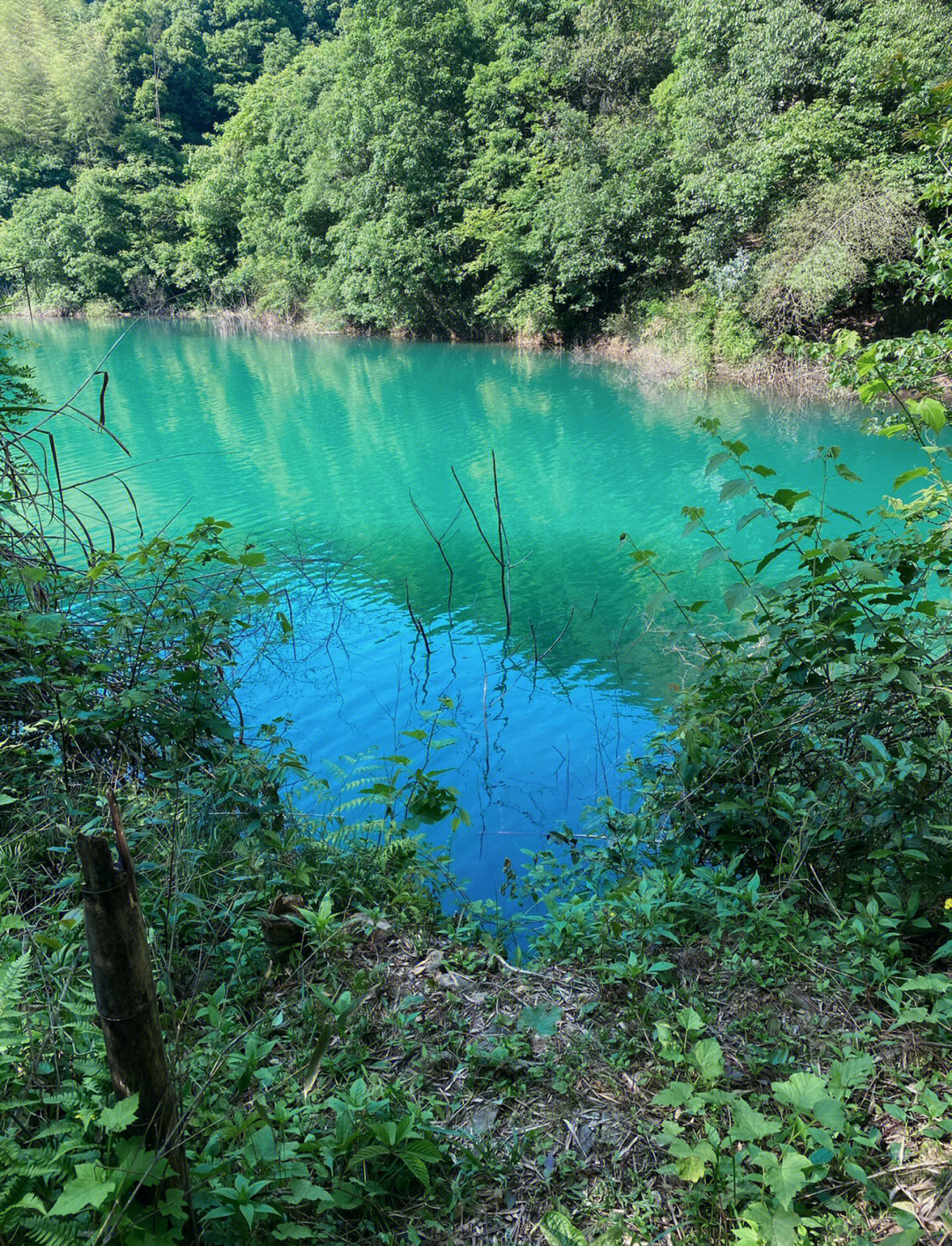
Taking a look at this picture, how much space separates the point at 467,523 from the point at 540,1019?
27.5 ft

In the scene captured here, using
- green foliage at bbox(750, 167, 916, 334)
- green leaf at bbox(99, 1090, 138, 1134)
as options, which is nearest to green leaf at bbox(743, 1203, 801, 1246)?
green leaf at bbox(99, 1090, 138, 1134)

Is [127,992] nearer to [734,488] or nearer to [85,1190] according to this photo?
[85,1190]

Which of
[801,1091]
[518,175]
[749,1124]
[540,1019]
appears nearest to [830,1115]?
[801,1091]

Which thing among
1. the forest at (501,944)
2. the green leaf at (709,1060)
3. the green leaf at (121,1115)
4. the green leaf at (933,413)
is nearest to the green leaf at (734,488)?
the forest at (501,944)

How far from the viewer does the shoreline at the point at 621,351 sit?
54.1ft

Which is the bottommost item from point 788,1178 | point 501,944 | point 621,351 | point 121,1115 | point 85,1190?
point 501,944

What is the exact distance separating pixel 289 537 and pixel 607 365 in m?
14.6

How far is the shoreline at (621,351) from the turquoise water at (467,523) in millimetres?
951

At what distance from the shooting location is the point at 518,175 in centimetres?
2428

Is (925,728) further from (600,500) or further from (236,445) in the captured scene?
(236,445)

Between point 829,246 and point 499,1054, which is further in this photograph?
point 829,246

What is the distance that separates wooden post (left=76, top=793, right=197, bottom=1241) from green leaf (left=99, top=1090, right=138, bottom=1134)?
0.16 feet

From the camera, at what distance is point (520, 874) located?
3.96m

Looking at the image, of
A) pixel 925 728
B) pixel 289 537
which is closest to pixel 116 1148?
pixel 925 728
